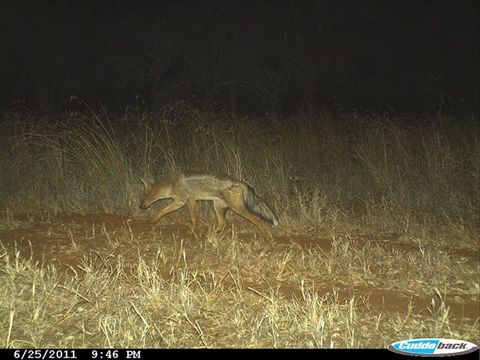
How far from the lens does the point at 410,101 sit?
25.7 metres

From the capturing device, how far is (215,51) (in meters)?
23.0

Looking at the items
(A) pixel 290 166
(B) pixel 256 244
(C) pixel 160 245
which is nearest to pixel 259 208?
(B) pixel 256 244

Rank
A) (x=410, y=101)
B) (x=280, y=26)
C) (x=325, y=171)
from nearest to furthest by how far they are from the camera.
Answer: (x=325, y=171) → (x=280, y=26) → (x=410, y=101)

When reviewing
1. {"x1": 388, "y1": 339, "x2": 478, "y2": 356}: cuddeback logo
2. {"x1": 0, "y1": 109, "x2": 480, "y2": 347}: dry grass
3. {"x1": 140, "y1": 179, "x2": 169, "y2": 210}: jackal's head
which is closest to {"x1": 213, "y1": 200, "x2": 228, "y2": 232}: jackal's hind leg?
{"x1": 0, "y1": 109, "x2": 480, "y2": 347}: dry grass

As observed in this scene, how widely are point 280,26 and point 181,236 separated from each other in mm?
15974

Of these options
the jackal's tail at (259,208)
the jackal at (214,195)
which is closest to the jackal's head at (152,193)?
the jackal at (214,195)

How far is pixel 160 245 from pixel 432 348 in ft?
13.2

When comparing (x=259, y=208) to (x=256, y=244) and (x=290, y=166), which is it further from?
(x=290, y=166)

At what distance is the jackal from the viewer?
7527 mm

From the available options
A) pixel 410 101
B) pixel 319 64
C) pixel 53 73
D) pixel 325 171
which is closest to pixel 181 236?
pixel 325 171

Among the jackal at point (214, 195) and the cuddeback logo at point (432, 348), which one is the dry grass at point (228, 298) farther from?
the jackal at point (214, 195)

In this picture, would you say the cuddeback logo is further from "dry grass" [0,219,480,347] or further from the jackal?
the jackal

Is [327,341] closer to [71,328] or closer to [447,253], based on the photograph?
[71,328]

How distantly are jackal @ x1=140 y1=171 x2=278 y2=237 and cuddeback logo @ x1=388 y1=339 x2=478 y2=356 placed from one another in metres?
3.98
